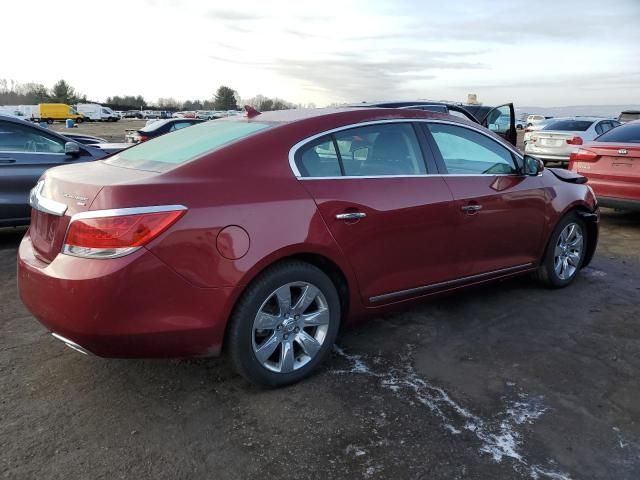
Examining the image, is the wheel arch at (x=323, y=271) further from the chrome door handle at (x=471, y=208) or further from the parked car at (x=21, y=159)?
the parked car at (x=21, y=159)

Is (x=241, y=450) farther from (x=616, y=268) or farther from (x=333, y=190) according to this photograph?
(x=616, y=268)

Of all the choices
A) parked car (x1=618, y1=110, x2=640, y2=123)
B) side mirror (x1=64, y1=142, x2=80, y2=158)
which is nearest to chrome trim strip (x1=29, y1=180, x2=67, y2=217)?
side mirror (x1=64, y1=142, x2=80, y2=158)

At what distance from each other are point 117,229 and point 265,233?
0.74 metres

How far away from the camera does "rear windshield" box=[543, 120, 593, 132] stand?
15.3 meters

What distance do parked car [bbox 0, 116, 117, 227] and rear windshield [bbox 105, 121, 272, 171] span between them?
10.2 ft

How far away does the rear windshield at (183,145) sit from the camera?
322cm

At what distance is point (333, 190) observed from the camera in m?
3.30

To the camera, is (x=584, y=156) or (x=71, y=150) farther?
(x=584, y=156)

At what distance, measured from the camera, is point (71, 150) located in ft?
21.7

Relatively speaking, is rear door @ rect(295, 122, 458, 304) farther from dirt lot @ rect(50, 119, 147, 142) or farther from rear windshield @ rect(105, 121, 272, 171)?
dirt lot @ rect(50, 119, 147, 142)

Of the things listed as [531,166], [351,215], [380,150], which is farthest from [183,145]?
[531,166]

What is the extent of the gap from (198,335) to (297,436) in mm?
708

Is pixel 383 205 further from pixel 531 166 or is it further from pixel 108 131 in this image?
pixel 108 131

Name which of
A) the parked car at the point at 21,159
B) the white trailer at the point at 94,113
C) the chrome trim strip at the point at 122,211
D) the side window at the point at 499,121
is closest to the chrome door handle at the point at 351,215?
the chrome trim strip at the point at 122,211
